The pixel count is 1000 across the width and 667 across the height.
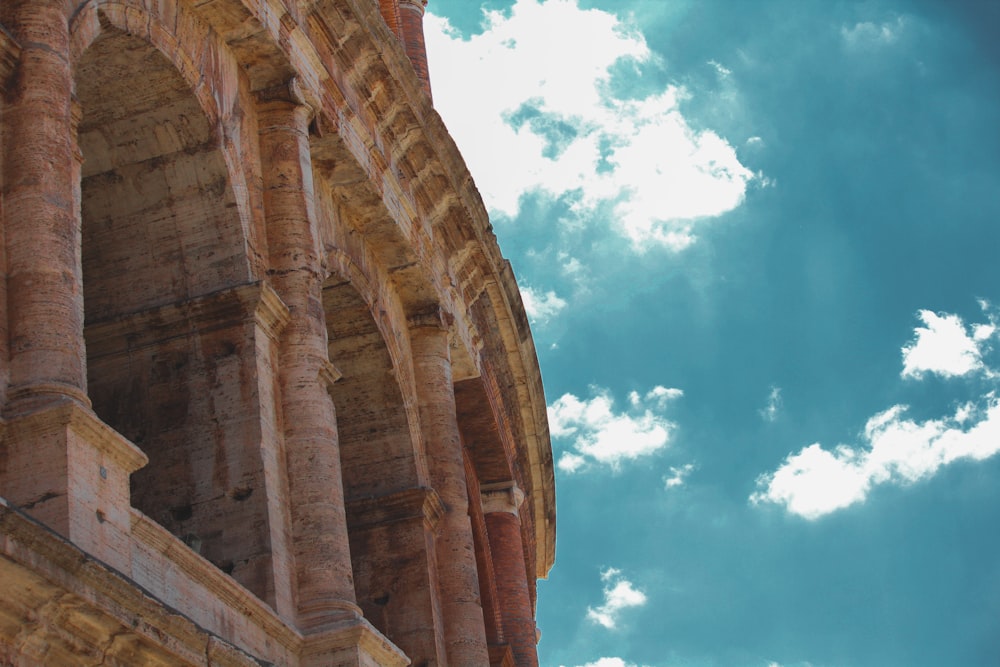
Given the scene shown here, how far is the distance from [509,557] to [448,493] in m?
4.27

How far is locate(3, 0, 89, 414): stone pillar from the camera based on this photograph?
1002 cm

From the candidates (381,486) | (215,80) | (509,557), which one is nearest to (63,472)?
(215,80)

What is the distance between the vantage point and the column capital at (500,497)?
21.8 meters

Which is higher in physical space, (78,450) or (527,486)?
(527,486)

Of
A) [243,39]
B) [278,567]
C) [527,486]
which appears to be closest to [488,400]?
[527,486]

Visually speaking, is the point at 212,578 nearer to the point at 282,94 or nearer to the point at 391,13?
the point at 282,94

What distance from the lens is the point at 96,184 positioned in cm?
1424

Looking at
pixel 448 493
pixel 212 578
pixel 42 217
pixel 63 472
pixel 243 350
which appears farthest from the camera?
pixel 448 493

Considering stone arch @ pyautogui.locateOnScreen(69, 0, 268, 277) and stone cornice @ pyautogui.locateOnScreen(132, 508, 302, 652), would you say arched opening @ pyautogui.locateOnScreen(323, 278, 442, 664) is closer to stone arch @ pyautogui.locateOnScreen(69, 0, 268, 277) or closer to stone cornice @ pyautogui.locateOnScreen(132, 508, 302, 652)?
stone arch @ pyautogui.locateOnScreen(69, 0, 268, 277)

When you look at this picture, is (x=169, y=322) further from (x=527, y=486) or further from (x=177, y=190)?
(x=527, y=486)

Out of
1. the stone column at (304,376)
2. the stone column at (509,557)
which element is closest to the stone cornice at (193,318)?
the stone column at (304,376)

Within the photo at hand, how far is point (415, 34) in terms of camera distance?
2478 centimetres

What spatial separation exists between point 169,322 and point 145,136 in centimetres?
165

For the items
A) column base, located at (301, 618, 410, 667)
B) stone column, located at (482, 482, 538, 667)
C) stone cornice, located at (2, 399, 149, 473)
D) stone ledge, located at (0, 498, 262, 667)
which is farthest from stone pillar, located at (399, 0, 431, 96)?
stone ledge, located at (0, 498, 262, 667)
